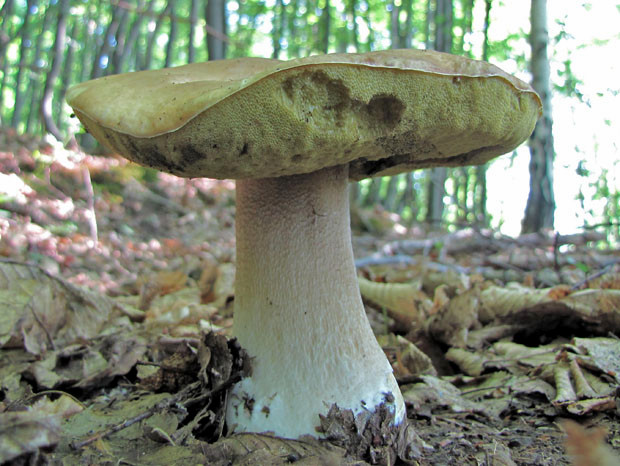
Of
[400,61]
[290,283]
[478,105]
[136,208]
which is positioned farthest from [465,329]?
[136,208]

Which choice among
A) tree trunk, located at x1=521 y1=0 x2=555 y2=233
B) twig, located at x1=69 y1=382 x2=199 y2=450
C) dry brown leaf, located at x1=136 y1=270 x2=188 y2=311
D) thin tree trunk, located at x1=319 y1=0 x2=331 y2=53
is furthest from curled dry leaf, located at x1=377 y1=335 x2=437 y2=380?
thin tree trunk, located at x1=319 y1=0 x2=331 y2=53

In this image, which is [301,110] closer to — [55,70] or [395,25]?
[55,70]

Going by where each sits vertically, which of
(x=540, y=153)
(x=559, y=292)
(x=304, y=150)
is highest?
(x=540, y=153)

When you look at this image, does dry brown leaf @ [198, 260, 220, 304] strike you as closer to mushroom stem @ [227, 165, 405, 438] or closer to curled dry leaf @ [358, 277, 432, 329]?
curled dry leaf @ [358, 277, 432, 329]

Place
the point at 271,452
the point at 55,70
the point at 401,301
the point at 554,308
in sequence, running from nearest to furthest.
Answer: the point at 271,452
the point at 554,308
the point at 401,301
the point at 55,70

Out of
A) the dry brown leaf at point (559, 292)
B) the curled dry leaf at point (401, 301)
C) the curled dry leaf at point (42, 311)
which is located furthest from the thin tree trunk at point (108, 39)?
the dry brown leaf at point (559, 292)

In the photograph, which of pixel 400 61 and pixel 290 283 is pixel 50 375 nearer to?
pixel 290 283

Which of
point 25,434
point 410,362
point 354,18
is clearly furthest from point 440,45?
point 25,434

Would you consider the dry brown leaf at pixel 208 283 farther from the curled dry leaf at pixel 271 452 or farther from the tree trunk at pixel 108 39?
the tree trunk at pixel 108 39
